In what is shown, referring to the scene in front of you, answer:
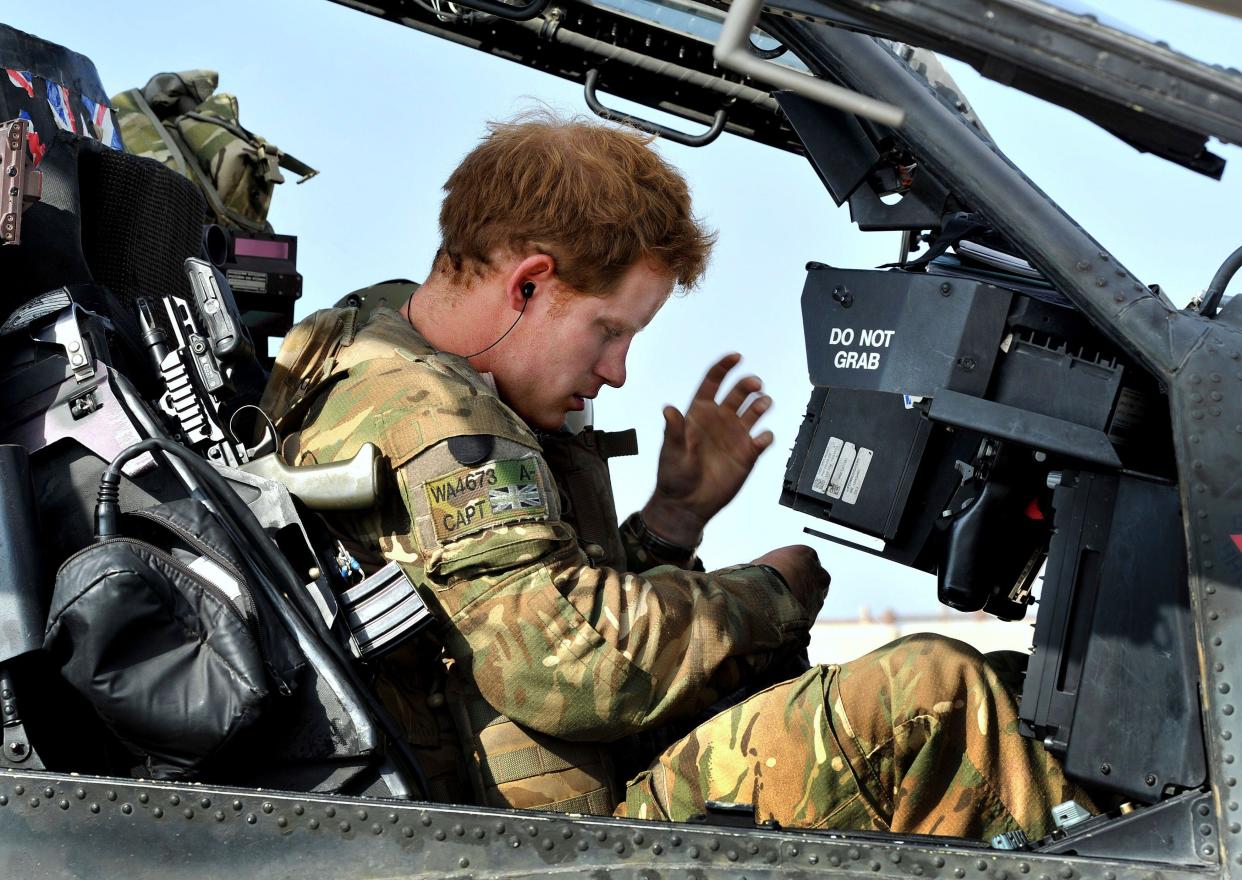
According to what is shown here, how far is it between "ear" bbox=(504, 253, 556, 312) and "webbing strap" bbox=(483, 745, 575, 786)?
752 millimetres

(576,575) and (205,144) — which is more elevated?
(205,144)

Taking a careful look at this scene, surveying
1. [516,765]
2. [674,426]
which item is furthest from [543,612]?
[674,426]

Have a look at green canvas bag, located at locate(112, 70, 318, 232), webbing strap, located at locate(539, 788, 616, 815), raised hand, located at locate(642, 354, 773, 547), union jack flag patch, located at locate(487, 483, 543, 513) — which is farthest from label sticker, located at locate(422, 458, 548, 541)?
green canvas bag, located at locate(112, 70, 318, 232)

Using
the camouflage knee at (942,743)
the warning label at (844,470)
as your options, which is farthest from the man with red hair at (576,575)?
the warning label at (844,470)

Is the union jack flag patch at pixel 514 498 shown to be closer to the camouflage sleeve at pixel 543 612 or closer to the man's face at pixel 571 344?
the camouflage sleeve at pixel 543 612

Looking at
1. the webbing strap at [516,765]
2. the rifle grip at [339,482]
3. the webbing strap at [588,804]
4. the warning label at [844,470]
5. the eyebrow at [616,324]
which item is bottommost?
the webbing strap at [588,804]

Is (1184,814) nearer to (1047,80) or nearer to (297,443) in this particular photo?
(1047,80)

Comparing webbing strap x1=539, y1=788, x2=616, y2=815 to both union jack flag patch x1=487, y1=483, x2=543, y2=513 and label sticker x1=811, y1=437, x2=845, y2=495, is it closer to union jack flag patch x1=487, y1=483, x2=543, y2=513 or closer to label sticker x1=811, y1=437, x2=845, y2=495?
union jack flag patch x1=487, y1=483, x2=543, y2=513

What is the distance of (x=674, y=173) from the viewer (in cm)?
264

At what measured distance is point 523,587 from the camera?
206cm

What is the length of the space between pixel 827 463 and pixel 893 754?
431 millimetres

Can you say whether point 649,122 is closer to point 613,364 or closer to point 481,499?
point 613,364

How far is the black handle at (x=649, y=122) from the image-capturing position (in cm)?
271

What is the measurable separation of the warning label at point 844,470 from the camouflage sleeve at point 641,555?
0.70 meters
